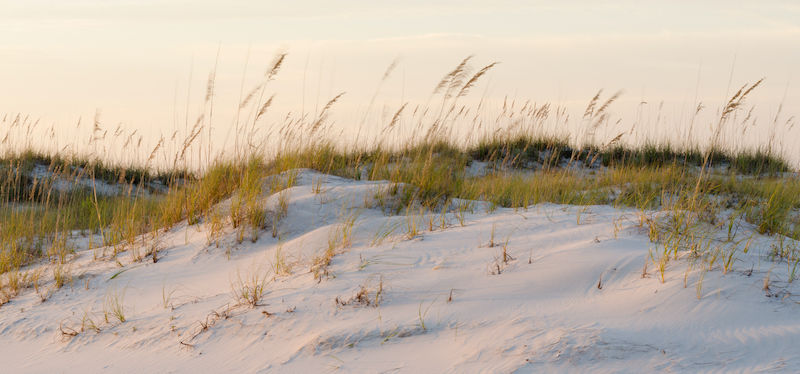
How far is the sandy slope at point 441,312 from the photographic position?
7.68 feet

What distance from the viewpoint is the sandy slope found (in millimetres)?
2342

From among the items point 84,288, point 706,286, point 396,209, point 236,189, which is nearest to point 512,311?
point 706,286

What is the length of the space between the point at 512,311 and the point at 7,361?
7.88 feet

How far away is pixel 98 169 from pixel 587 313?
8.51 metres

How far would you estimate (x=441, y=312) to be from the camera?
2.72 m

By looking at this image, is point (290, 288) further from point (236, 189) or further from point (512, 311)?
point (236, 189)

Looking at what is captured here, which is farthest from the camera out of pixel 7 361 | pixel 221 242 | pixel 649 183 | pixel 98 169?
pixel 98 169

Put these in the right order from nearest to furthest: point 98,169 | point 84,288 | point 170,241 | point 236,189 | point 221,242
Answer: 1. point 84,288
2. point 221,242
3. point 170,241
4. point 236,189
5. point 98,169

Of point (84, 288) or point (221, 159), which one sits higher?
point (221, 159)

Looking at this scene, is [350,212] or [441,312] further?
[350,212]

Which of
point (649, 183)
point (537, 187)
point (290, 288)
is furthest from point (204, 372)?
point (649, 183)

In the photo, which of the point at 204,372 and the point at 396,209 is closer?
the point at 204,372

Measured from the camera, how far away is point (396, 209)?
4.84 metres

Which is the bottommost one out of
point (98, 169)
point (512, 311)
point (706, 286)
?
point (98, 169)
